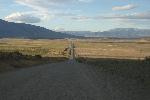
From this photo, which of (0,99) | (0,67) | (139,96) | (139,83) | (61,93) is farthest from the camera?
(0,67)

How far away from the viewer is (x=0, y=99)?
1825 centimetres

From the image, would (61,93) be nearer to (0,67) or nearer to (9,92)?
(9,92)

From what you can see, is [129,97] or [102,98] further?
[129,97]

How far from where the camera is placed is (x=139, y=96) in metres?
23.2

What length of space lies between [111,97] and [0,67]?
2444 cm

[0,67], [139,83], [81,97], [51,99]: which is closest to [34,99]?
[51,99]

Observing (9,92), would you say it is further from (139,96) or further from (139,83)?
(139,83)

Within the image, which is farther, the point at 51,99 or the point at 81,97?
the point at 81,97

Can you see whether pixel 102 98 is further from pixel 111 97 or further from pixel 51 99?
pixel 51 99

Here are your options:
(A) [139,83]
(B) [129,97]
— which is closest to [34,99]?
(B) [129,97]

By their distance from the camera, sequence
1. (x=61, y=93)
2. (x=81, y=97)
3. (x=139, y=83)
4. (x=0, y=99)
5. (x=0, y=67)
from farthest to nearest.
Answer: (x=0, y=67)
(x=139, y=83)
(x=61, y=93)
(x=81, y=97)
(x=0, y=99)

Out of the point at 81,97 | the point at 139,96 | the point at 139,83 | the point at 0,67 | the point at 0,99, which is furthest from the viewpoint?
the point at 0,67

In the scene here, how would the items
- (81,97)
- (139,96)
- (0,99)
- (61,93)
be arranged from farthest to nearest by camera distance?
(139,96), (61,93), (81,97), (0,99)

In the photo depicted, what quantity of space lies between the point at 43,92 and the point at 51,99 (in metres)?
2.92
